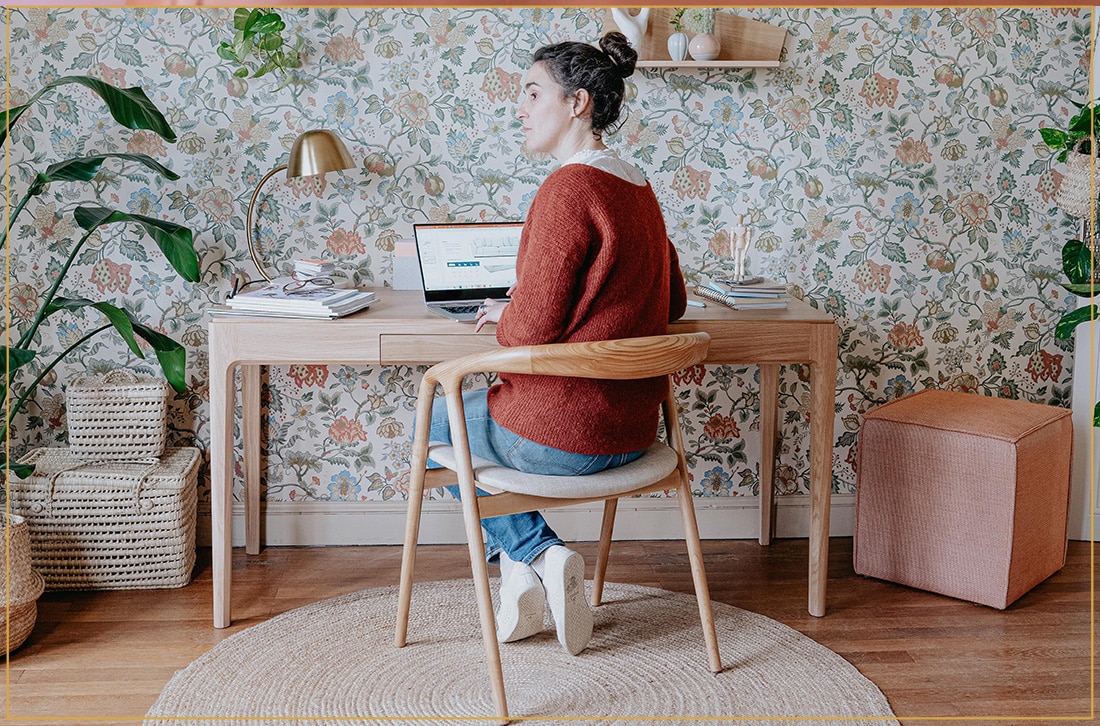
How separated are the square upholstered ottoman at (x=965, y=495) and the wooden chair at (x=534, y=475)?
71 centimetres

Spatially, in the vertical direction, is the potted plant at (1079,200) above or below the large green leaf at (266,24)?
below

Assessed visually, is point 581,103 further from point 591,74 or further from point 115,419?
point 115,419

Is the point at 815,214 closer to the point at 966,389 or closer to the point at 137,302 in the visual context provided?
the point at 966,389

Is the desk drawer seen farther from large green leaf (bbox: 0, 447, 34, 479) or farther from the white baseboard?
large green leaf (bbox: 0, 447, 34, 479)

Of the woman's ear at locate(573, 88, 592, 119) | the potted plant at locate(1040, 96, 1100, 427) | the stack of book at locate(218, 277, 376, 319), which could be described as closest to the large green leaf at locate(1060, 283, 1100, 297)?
the potted plant at locate(1040, 96, 1100, 427)

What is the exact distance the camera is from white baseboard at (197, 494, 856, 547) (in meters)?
2.81

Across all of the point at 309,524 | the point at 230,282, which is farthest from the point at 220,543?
the point at 230,282

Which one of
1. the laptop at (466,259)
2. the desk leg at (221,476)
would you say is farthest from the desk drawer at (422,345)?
the desk leg at (221,476)

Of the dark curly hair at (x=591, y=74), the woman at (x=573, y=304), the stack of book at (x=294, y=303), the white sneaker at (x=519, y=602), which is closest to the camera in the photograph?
the woman at (x=573, y=304)

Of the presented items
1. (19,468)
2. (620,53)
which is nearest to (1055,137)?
(620,53)

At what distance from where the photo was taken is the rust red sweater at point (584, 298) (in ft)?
5.95

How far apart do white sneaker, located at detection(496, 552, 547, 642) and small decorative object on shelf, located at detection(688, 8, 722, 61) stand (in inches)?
53.5

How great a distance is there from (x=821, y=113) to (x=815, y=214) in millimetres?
272

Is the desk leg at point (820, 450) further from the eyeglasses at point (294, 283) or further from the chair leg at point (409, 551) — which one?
the eyeglasses at point (294, 283)
